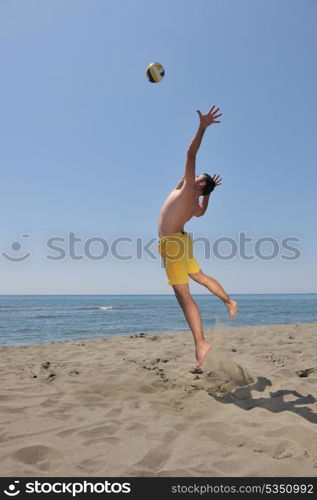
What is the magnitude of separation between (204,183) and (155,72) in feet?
6.87

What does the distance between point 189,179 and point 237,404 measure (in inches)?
104

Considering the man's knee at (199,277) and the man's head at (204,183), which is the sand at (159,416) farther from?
the man's head at (204,183)

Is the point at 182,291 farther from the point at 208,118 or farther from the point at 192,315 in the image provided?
the point at 208,118

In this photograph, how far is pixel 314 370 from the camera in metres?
4.98

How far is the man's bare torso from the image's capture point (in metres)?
4.30

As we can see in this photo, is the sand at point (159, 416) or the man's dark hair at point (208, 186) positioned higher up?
the man's dark hair at point (208, 186)

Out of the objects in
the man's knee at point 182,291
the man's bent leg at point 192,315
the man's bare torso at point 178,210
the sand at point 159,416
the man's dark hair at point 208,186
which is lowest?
the sand at point 159,416

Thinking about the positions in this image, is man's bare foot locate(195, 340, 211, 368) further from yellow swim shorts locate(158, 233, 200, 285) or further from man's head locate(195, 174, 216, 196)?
man's head locate(195, 174, 216, 196)

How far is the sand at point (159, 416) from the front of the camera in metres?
2.41

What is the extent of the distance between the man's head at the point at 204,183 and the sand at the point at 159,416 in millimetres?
2352

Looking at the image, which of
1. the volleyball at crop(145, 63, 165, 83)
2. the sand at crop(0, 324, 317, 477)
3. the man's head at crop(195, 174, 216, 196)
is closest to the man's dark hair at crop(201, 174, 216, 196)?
the man's head at crop(195, 174, 216, 196)

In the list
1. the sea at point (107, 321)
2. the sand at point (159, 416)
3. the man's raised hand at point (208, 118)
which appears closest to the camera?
the sand at point (159, 416)

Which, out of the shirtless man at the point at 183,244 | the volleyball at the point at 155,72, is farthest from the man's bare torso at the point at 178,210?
the volleyball at the point at 155,72

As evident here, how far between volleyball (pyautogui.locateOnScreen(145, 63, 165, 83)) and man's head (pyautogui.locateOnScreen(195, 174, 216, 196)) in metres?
1.89
